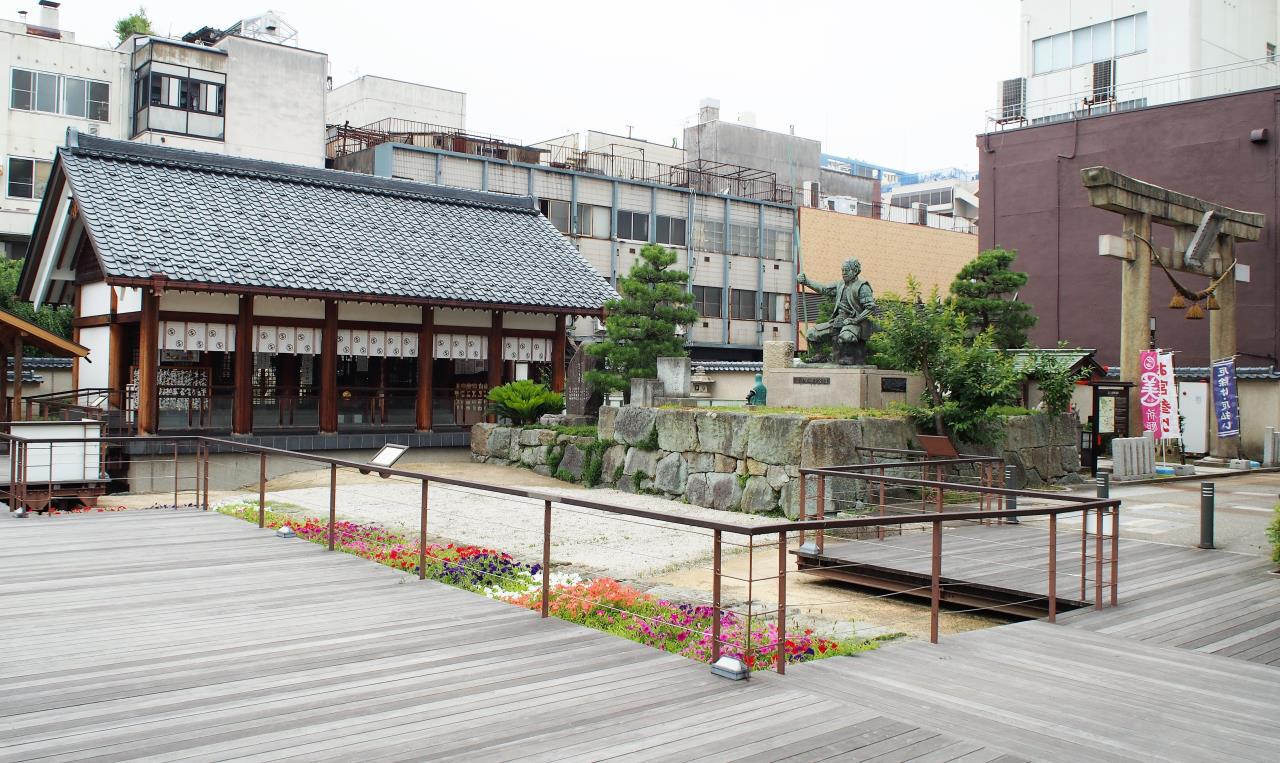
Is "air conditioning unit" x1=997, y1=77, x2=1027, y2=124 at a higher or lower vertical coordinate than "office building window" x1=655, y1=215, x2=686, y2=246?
higher

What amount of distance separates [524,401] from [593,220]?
2063cm

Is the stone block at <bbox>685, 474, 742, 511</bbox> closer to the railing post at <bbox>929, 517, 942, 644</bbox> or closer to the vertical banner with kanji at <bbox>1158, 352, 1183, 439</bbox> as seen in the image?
the railing post at <bbox>929, 517, 942, 644</bbox>

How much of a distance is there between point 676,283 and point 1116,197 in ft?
33.8

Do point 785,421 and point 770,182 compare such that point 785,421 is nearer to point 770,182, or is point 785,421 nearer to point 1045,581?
point 1045,581

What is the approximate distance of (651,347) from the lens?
75.1ft

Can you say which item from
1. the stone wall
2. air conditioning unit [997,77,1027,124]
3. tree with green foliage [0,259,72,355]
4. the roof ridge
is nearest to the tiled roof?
the roof ridge

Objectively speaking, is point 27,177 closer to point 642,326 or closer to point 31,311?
point 31,311

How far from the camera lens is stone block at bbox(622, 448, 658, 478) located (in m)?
19.4

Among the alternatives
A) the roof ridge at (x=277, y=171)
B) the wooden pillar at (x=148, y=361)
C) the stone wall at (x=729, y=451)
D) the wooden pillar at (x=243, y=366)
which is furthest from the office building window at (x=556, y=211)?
the wooden pillar at (x=148, y=361)

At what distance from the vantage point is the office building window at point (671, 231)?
44625 mm

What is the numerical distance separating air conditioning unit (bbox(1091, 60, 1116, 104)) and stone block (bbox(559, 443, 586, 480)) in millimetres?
28134

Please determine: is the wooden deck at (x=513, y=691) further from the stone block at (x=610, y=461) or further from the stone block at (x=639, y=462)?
the stone block at (x=610, y=461)

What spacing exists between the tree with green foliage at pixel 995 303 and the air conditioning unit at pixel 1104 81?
13.7 metres

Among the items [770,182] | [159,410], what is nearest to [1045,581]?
[159,410]
